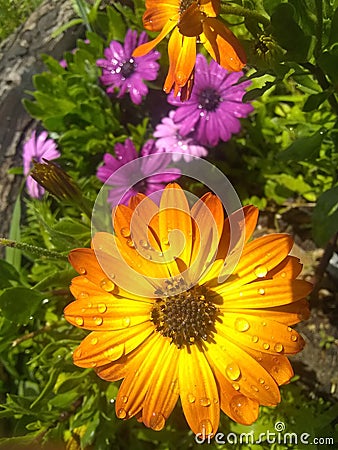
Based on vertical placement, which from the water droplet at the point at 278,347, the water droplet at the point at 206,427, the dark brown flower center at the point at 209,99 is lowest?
the water droplet at the point at 206,427

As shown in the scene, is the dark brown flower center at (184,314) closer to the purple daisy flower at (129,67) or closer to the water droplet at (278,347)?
the water droplet at (278,347)

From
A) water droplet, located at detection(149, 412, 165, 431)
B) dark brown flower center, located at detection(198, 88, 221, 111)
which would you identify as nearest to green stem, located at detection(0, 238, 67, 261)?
water droplet, located at detection(149, 412, 165, 431)

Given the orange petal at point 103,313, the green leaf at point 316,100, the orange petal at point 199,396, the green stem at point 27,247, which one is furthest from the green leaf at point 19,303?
the green leaf at point 316,100

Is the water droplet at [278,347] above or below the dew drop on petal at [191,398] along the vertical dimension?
above

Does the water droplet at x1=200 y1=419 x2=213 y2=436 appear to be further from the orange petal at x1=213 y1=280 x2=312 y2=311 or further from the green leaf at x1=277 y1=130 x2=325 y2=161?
the green leaf at x1=277 y1=130 x2=325 y2=161

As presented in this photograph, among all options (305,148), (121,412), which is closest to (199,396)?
(121,412)

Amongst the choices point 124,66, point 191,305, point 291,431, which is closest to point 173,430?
point 291,431
